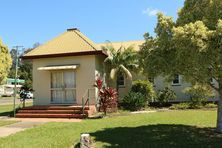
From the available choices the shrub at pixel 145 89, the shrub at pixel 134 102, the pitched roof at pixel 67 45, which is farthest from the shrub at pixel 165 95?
the pitched roof at pixel 67 45

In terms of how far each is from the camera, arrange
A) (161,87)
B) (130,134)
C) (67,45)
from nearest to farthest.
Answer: (130,134)
(67,45)
(161,87)

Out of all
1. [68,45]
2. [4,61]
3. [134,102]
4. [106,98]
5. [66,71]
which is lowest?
[134,102]

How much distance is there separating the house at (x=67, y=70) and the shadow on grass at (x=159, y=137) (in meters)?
8.44

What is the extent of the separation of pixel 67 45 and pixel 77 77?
2.52m

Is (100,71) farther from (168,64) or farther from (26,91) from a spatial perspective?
(168,64)

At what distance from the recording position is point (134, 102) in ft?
78.9

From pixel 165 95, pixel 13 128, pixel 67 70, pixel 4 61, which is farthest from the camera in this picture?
pixel 165 95

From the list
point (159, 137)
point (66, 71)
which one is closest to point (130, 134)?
point (159, 137)

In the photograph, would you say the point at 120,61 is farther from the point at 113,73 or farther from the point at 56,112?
the point at 56,112

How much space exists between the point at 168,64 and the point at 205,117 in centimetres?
596

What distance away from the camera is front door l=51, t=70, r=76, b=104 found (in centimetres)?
2381

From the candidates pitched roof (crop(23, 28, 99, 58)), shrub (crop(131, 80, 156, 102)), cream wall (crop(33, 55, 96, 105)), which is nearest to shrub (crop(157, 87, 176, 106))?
shrub (crop(131, 80, 156, 102))

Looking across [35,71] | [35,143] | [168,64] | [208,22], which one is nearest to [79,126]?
[35,143]

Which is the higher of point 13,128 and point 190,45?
point 190,45
